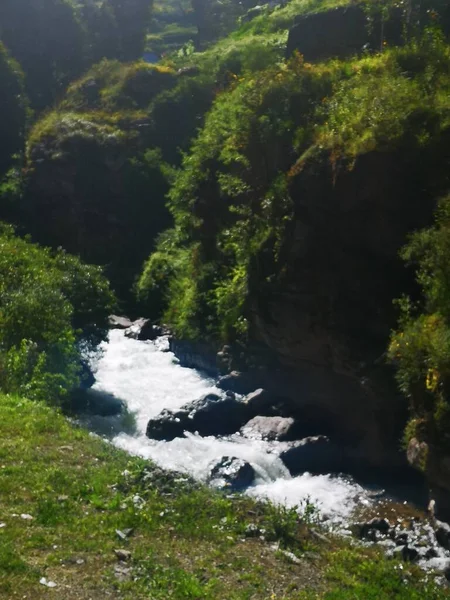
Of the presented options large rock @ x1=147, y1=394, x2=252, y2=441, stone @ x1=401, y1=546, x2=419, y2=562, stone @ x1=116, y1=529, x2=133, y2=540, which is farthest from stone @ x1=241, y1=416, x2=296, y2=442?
stone @ x1=116, y1=529, x2=133, y2=540

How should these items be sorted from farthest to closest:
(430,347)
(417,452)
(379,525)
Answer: (417,452) < (430,347) < (379,525)

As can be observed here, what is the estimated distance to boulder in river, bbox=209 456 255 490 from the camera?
1803 centimetres

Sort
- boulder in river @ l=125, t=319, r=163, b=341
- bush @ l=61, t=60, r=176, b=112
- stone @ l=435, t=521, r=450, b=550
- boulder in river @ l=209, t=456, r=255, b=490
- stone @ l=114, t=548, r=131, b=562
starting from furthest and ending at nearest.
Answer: bush @ l=61, t=60, r=176, b=112, boulder in river @ l=125, t=319, r=163, b=341, boulder in river @ l=209, t=456, r=255, b=490, stone @ l=435, t=521, r=450, b=550, stone @ l=114, t=548, r=131, b=562

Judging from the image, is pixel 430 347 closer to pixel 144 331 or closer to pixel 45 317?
pixel 45 317

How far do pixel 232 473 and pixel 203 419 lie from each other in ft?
13.9

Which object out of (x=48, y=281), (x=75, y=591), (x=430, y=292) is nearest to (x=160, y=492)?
(x=75, y=591)

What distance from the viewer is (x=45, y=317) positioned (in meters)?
21.7

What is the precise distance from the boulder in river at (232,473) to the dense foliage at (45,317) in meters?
4.55

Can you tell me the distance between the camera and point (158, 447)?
2070cm

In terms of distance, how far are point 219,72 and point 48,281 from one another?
24.7 meters

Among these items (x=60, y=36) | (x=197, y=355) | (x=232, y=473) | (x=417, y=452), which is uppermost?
(x=60, y=36)

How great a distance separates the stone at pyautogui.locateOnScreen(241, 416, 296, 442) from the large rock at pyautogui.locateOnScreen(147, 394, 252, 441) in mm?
470

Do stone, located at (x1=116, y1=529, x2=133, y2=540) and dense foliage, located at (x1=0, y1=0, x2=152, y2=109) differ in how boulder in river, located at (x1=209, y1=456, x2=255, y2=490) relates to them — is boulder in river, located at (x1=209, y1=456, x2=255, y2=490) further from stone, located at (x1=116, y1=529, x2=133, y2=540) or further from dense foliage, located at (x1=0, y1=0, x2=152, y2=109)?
dense foliage, located at (x1=0, y1=0, x2=152, y2=109)

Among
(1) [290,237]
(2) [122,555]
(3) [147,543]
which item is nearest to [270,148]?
(1) [290,237]
